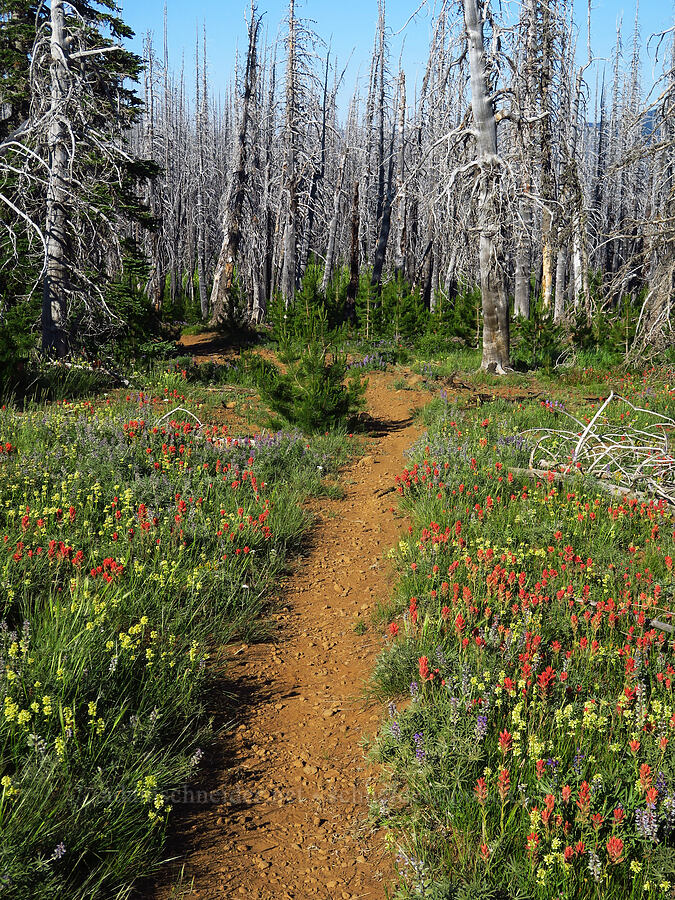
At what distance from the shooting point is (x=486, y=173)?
12.2m

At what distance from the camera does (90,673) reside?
305 centimetres

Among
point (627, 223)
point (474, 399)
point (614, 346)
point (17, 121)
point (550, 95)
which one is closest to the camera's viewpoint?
point (627, 223)

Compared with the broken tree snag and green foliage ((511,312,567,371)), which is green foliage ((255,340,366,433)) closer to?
the broken tree snag

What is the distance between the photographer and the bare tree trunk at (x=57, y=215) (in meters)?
11.0

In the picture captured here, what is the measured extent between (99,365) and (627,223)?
31.0 ft

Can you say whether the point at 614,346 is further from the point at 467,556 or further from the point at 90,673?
the point at 90,673

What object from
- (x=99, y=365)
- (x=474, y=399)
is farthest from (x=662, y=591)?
(x=99, y=365)

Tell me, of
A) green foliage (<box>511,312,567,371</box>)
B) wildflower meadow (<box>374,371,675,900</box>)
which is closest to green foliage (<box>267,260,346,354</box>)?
green foliage (<box>511,312,567,371</box>)

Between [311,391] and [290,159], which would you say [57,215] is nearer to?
Result: [311,391]

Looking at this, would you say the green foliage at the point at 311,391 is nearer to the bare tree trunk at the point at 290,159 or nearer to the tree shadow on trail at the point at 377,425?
the tree shadow on trail at the point at 377,425

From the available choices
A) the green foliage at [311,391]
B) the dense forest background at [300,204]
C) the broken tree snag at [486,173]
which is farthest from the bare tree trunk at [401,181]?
the green foliage at [311,391]

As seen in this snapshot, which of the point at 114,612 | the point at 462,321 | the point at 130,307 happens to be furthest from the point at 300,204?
the point at 114,612

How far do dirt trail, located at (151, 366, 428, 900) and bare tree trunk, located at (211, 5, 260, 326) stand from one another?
59.1 ft

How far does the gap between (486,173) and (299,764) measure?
12.0 m
